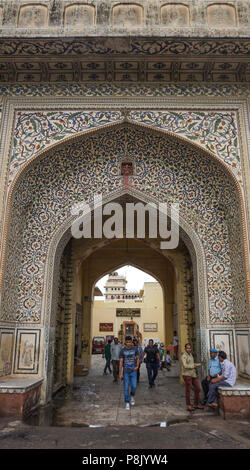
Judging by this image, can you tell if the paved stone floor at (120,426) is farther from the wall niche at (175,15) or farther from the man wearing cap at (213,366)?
the wall niche at (175,15)

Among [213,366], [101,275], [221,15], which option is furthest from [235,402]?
[101,275]

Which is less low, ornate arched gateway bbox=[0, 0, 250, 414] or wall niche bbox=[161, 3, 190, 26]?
wall niche bbox=[161, 3, 190, 26]

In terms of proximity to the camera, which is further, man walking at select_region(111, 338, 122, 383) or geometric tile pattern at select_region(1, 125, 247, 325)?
man walking at select_region(111, 338, 122, 383)

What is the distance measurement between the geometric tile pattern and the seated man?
88 cm

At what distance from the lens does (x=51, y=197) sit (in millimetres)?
6160

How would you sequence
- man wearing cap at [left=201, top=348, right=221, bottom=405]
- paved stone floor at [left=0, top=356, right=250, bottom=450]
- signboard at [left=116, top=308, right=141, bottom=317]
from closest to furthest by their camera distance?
paved stone floor at [left=0, top=356, right=250, bottom=450]
man wearing cap at [left=201, top=348, right=221, bottom=405]
signboard at [left=116, top=308, right=141, bottom=317]

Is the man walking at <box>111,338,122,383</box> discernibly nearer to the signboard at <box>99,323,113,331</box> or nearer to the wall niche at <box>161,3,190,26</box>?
the wall niche at <box>161,3,190,26</box>

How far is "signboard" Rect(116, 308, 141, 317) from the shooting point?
821 inches

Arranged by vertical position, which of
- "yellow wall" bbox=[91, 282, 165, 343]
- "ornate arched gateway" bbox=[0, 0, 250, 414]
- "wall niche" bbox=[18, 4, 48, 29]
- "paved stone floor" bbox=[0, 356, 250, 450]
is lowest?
"paved stone floor" bbox=[0, 356, 250, 450]

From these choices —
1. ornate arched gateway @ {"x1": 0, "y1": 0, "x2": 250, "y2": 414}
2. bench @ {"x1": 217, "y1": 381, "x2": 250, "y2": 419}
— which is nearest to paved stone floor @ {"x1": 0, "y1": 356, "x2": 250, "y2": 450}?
bench @ {"x1": 217, "y1": 381, "x2": 250, "y2": 419}

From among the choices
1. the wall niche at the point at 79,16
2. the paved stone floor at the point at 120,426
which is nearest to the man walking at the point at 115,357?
the paved stone floor at the point at 120,426

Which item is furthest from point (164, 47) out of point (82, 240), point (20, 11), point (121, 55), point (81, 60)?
point (82, 240)

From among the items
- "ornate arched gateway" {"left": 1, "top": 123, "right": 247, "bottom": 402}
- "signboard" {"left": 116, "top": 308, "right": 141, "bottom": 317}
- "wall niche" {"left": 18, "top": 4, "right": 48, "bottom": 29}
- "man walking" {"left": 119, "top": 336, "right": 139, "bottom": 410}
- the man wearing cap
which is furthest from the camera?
"signboard" {"left": 116, "top": 308, "right": 141, "bottom": 317}
